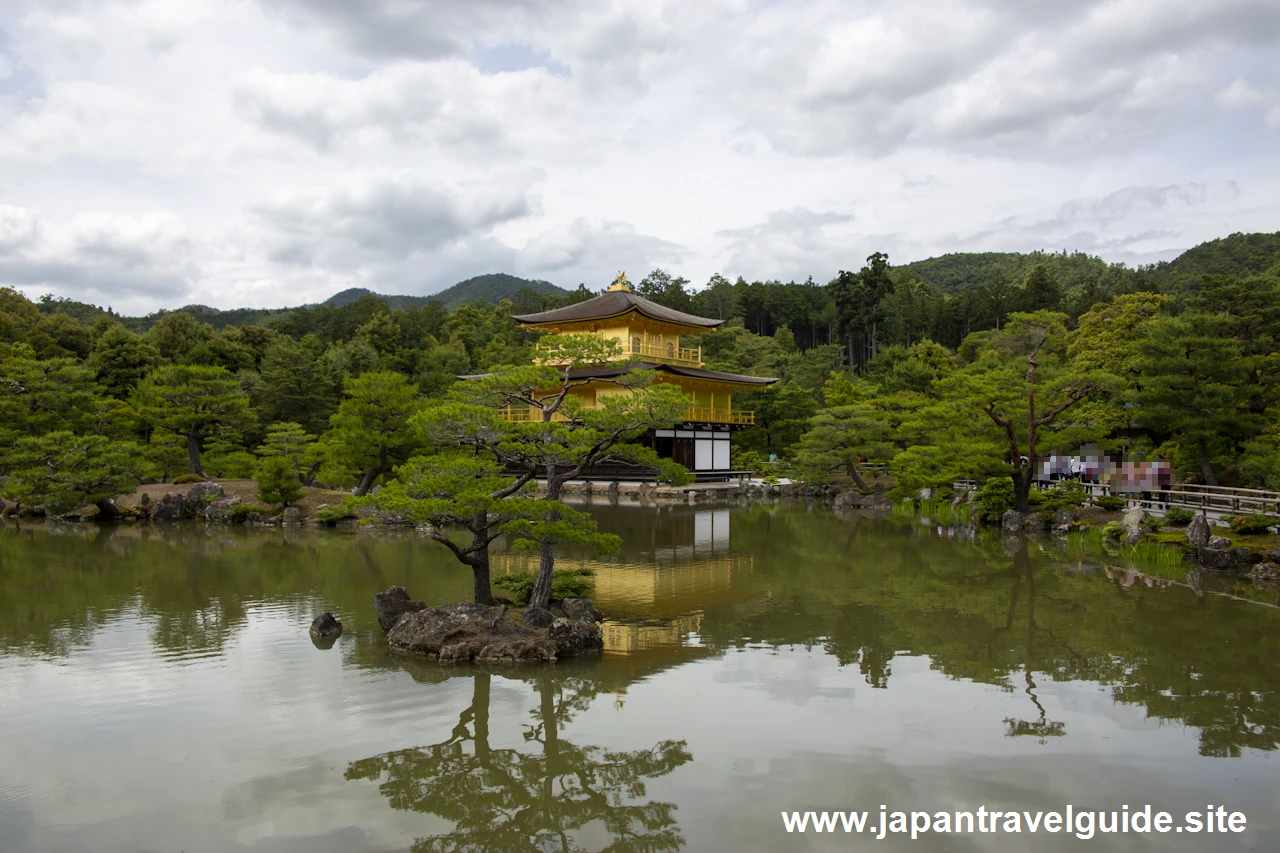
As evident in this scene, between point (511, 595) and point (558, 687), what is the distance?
2650 mm

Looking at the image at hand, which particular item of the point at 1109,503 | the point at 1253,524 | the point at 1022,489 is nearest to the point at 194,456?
the point at 1022,489

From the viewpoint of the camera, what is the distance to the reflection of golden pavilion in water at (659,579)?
26.5ft

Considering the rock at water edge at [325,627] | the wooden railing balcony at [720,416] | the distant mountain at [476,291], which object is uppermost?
the distant mountain at [476,291]

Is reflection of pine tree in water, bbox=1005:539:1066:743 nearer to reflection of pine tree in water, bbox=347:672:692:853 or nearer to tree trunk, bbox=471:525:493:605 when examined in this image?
reflection of pine tree in water, bbox=347:672:692:853

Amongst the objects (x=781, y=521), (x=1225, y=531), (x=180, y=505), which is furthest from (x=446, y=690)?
(x=180, y=505)

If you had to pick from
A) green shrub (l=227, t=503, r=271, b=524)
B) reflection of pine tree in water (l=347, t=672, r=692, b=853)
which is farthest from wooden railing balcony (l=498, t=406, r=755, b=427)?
reflection of pine tree in water (l=347, t=672, r=692, b=853)

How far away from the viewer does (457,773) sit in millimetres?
4801

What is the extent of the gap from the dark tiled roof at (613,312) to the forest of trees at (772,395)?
358cm

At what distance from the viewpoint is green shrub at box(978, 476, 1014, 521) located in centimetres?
1659

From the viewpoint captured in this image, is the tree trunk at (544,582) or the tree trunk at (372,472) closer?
the tree trunk at (544,582)

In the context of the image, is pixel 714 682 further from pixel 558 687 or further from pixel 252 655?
pixel 252 655

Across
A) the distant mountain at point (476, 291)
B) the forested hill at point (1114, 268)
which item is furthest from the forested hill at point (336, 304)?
the forested hill at point (1114, 268)

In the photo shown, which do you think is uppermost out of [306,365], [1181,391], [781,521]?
[306,365]

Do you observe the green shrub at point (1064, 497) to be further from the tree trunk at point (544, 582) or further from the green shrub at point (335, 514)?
the green shrub at point (335, 514)
